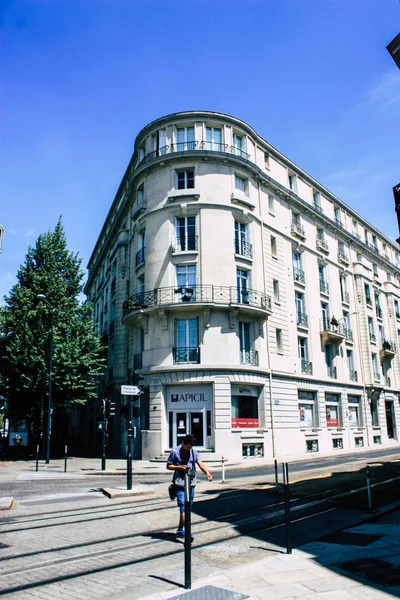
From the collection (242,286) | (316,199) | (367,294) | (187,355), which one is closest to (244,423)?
(187,355)

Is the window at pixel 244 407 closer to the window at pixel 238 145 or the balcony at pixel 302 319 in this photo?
the balcony at pixel 302 319

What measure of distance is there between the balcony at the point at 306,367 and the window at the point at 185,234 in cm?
1160

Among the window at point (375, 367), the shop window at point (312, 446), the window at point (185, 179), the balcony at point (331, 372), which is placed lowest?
the shop window at point (312, 446)

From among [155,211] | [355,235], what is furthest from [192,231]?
[355,235]

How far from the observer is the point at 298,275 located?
34250 millimetres

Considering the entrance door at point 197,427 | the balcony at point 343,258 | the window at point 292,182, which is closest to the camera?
the entrance door at point 197,427

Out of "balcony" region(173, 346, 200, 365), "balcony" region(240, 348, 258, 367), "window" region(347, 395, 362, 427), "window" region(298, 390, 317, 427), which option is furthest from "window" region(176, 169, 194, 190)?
"window" region(347, 395, 362, 427)

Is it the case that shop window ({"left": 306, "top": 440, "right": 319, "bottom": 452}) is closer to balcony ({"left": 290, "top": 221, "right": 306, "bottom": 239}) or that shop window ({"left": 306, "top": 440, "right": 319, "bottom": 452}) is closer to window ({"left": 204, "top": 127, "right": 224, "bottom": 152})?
balcony ({"left": 290, "top": 221, "right": 306, "bottom": 239})

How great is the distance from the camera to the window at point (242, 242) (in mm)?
28734

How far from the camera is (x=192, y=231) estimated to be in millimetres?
27969

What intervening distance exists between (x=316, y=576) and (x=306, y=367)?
91.6 ft

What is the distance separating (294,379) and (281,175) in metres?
14.8

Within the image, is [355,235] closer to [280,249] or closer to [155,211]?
[280,249]

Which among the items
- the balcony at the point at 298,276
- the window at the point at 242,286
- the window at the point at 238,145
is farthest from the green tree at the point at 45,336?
the balcony at the point at 298,276
